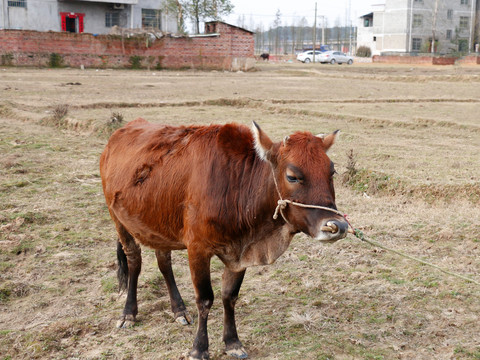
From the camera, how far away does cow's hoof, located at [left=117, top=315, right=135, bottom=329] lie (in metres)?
4.52

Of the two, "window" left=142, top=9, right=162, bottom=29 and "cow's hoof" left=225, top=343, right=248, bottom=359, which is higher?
"window" left=142, top=9, right=162, bottom=29

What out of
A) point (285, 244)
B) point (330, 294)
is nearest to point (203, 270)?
point (285, 244)

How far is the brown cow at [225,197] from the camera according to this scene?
3432 millimetres

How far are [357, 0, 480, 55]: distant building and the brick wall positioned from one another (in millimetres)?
30809

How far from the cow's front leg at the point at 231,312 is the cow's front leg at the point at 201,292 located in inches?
6.1

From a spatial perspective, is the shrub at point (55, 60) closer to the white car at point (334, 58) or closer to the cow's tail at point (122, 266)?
the white car at point (334, 58)

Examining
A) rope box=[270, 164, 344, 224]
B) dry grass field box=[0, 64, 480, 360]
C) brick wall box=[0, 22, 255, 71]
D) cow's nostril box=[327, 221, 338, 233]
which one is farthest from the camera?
brick wall box=[0, 22, 255, 71]

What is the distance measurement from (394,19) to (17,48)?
46.9 meters

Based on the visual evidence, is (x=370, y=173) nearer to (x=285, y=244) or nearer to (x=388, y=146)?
(x=388, y=146)

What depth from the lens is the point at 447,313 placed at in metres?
4.52

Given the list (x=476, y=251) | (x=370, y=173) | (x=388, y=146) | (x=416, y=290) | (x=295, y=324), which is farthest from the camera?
(x=388, y=146)

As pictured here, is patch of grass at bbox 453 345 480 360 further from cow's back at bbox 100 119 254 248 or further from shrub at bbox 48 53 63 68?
shrub at bbox 48 53 63 68

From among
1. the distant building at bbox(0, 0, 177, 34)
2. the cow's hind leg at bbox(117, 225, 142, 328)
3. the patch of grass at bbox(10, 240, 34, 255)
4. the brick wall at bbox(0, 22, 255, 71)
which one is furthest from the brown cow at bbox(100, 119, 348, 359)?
the distant building at bbox(0, 0, 177, 34)

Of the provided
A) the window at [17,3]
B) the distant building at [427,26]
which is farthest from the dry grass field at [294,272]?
the distant building at [427,26]
